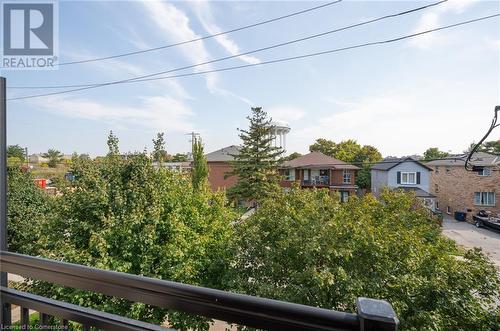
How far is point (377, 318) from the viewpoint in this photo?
478 millimetres

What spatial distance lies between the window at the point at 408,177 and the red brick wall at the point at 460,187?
4.57 feet

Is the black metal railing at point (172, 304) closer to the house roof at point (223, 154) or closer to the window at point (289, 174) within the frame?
the window at point (289, 174)

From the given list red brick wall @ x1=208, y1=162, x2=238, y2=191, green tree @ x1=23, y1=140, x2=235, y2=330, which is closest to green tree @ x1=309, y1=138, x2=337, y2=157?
red brick wall @ x1=208, y1=162, x2=238, y2=191

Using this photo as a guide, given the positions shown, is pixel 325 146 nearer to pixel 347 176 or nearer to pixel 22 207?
pixel 347 176

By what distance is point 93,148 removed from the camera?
5.10 metres

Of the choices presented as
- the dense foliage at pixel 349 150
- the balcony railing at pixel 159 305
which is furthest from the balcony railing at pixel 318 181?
the balcony railing at pixel 159 305

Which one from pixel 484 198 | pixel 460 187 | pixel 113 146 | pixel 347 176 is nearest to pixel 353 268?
pixel 113 146

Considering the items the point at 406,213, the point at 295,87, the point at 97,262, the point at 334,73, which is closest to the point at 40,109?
the point at 97,262

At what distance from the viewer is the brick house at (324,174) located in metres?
15.3

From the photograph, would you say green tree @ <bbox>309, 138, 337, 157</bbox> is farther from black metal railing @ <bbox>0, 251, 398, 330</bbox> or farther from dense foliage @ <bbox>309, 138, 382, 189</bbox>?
black metal railing @ <bbox>0, 251, 398, 330</bbox>

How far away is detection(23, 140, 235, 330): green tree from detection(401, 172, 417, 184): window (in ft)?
45.9

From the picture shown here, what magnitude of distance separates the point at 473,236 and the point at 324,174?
7240mm

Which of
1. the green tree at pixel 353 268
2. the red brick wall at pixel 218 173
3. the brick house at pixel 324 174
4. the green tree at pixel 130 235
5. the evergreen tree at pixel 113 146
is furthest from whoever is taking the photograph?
the red brick wall at pixel 218 173

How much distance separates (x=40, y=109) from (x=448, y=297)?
7.20 metres
